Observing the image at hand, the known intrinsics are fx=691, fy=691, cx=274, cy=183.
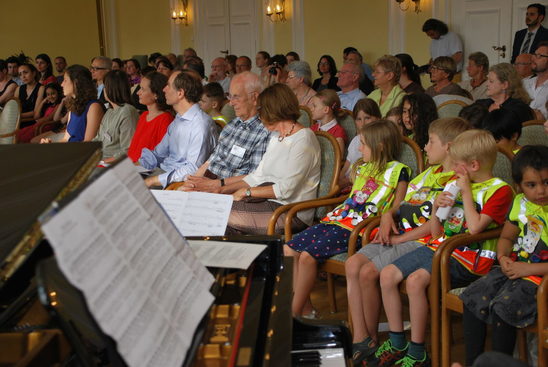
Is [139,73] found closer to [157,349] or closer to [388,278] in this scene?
[388,278]

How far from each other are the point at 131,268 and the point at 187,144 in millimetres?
3128

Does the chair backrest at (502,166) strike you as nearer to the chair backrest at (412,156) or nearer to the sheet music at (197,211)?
the chair backrest at (412,156)

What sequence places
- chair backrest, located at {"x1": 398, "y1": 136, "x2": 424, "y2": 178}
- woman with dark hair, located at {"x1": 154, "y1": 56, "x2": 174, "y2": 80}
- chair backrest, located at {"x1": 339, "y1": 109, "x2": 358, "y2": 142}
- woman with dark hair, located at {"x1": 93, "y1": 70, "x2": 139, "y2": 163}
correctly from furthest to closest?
woman with dark hair, located at {"x1": 154, "y1": 56, "x2": 174, "y2": 80} → woman with dark hair, located at {"x1": 93, "y1": 70, "x2": 139, "y2": 163} → chair backrest, located at {"x1": 339, "y1": 109, "x2": 358, "y2": 142} → chair backrest, located at {"x1": 398, "y1": 136, "x2": 424, "y2": 178}

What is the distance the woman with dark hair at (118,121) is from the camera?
4.95 metres

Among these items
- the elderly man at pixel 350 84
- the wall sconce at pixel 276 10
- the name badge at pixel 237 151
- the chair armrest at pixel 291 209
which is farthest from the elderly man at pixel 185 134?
the wall sconce at pixel 276 10

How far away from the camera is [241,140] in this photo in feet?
12.3

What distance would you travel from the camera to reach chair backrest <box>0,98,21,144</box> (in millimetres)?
7277

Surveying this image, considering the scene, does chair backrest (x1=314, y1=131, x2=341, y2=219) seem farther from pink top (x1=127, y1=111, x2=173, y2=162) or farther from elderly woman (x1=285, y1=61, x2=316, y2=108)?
elderly woman (x1=285, y1=61, x2=316, y2=108)

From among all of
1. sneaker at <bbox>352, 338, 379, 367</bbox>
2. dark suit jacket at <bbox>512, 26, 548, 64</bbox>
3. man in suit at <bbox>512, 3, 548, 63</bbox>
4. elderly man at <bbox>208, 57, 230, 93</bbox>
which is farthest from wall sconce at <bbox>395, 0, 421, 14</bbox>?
sneaker at <bbox>352, 338, 379, 367</bbox>

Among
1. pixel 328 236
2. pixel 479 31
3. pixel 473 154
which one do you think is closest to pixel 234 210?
pixel 328 236

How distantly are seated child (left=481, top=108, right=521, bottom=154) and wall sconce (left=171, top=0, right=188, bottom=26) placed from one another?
9.16 meters

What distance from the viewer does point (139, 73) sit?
363 inches

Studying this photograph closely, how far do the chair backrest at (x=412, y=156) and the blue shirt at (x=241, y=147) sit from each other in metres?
0.81

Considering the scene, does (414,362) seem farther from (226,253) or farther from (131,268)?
(131,268)
